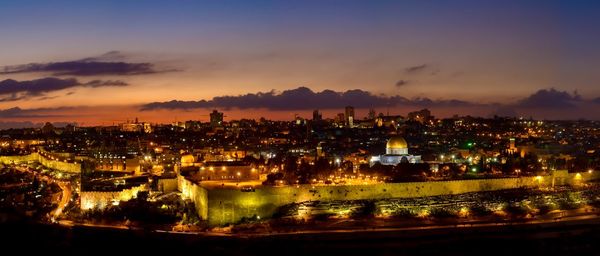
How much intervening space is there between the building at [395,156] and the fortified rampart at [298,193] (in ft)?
36.3

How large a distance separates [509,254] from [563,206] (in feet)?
24.2

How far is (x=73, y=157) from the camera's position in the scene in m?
50.2

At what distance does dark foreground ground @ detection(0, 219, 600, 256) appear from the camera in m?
21.2

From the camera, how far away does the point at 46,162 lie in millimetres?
47656

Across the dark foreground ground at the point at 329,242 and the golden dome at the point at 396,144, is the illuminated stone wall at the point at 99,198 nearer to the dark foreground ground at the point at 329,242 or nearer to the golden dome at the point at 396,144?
the dark foreground ground at the point at 329,242

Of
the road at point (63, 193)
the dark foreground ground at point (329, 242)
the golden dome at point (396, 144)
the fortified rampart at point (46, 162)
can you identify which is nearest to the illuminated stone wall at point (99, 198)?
the road at point (63, 193)

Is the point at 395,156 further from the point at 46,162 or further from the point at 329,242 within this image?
the point at 46,162

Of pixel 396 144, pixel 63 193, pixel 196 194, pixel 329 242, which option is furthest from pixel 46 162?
pixel 329 242

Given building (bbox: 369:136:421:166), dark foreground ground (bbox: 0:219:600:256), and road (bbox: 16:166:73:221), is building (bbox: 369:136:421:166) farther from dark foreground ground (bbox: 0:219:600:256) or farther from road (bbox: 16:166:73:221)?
dark foreground ground (bbox: 0:219:600:256)

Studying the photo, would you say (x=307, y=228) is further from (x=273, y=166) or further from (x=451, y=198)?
(x=273, y=166)

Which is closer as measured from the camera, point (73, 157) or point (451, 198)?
point (451, 198)

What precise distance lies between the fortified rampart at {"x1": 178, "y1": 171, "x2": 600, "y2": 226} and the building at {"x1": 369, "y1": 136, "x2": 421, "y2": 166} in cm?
1108

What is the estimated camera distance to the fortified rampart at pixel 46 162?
42.2 metres

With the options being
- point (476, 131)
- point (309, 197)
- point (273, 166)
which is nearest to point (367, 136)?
point (476, 131)
